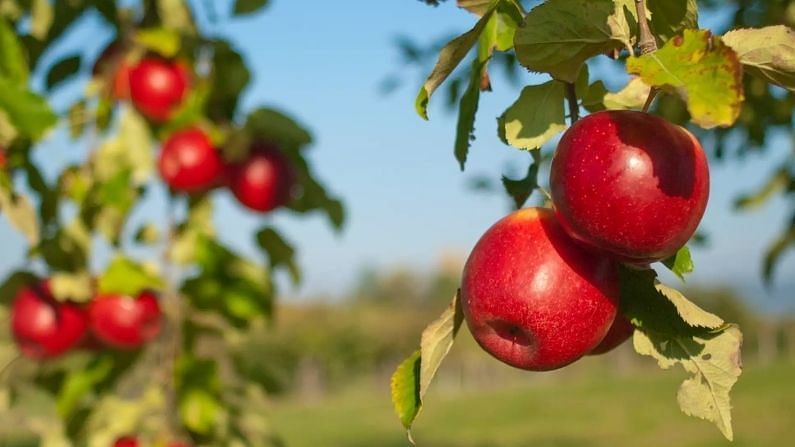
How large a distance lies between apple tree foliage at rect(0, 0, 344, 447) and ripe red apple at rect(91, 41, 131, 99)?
14mm

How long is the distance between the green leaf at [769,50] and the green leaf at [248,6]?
134cm

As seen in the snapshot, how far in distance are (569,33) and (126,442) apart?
141 cm

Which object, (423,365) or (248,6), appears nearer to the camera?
(423,365)

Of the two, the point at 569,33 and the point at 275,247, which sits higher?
the point at 569,33

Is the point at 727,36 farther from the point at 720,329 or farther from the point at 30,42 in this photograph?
the point at 30,42

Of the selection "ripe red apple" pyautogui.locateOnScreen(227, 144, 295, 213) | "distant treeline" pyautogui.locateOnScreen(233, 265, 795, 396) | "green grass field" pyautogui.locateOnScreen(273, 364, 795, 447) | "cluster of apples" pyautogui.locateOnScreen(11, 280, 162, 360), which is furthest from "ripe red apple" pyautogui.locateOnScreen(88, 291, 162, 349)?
"distant treeline" pyautogui.locateOnScreen(233, 265, 795, 396)

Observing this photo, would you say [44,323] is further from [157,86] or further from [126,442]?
[157,86]

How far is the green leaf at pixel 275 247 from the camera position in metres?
2.04

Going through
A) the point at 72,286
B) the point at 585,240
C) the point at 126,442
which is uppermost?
A: the point at 585,240

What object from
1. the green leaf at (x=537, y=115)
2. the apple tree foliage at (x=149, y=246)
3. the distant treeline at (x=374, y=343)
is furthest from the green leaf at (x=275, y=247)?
the distant treeline at (x=374, y=343)

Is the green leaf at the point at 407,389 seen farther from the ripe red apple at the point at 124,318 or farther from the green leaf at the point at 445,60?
the ripe red apple at the point at 124,318

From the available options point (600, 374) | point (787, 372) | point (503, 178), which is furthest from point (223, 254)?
point (600, 374)

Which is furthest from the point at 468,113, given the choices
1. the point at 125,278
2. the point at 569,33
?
the point at 125,278

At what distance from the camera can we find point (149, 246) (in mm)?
2018
